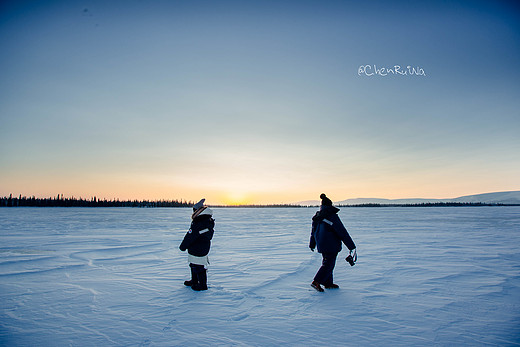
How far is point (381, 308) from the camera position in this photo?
439 cm

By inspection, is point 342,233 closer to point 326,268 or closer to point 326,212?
point 326,212

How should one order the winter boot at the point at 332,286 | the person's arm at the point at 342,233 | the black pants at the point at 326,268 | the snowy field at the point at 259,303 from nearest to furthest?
1. the snowy field at the point at 259,303
2. the person's arm at the point at 342,233
3. the black pants at the point at 326,268
4. the winter boot at the point at 332,286

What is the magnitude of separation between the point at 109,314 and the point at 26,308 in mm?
1391

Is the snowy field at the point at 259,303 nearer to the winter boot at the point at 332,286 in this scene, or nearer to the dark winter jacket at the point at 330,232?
the winter boot at the point at 332,286

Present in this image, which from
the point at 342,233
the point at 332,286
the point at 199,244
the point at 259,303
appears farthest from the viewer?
the point at 332,286

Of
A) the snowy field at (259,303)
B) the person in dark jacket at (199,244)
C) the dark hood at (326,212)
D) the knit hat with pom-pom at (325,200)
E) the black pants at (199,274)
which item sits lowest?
the snowy field at (259,303)

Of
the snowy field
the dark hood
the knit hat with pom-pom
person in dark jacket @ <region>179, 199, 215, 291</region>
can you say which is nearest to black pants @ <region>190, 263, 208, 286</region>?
person in dark jacket @ <region>179, 199, 215, 291</region>

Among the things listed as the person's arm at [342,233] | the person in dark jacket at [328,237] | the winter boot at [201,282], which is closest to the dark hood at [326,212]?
the person in dark jacket at [328,237]

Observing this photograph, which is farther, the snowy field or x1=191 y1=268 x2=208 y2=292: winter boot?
x1=191 y1=268 x2=208 y2=292: winter boot

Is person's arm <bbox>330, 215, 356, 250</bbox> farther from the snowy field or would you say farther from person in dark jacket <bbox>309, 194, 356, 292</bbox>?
the snowy field

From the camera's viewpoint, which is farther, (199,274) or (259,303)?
(199,274)

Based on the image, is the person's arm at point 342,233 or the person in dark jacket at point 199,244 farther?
the person in dark jacket at point 199,244

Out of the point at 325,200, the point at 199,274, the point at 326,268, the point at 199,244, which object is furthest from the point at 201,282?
the point at 325,200

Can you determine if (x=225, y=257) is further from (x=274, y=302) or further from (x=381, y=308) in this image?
(x=381, y=308)
